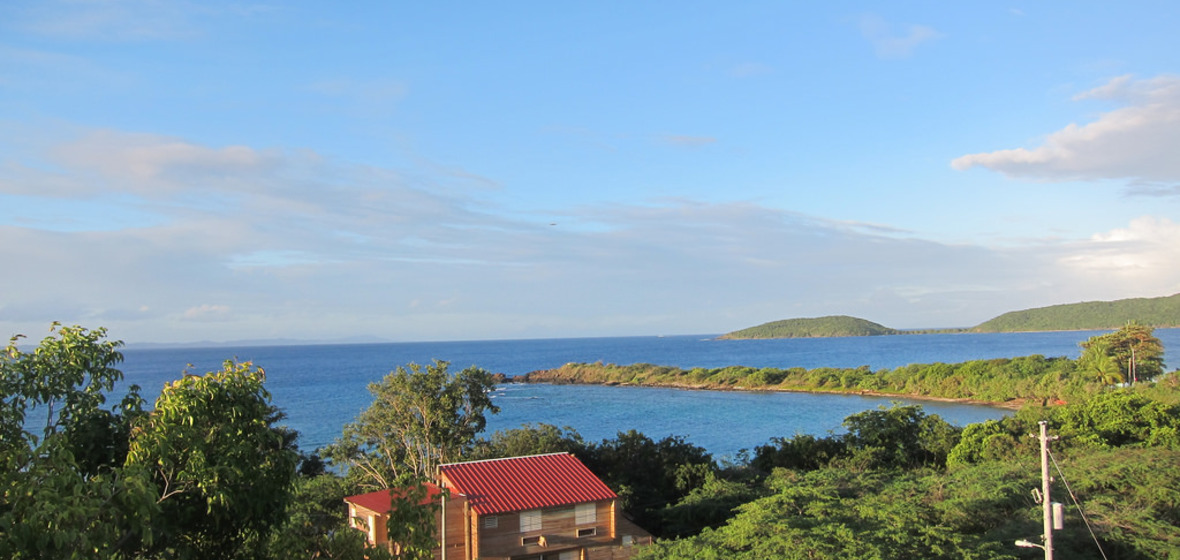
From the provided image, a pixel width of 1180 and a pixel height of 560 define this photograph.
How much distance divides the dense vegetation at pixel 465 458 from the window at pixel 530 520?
4.60 m

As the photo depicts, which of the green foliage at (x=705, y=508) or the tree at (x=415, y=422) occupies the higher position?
the tree at (x=415, y=422)

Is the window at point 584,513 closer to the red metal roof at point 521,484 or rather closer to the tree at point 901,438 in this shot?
the red metal roof at point 521,484

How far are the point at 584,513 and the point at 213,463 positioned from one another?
16.8 m

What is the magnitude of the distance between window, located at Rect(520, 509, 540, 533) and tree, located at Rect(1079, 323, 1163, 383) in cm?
6579

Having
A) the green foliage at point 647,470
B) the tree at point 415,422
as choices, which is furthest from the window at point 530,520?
the tree at point 415,422

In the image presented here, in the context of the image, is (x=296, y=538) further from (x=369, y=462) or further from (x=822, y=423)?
(x=822, y=423)

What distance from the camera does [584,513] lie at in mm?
21703

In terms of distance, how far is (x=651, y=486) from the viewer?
30.2 metres

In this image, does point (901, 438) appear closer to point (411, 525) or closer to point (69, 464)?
point (411, 525)

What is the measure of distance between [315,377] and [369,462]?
10076 cm

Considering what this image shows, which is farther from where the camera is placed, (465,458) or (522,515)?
(465,458)

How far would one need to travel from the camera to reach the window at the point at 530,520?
68.8ft

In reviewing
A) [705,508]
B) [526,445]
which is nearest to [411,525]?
[705,508]

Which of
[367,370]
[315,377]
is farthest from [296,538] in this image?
[367,370]
